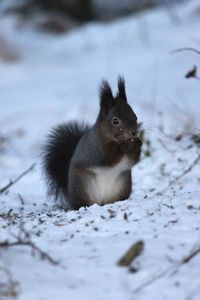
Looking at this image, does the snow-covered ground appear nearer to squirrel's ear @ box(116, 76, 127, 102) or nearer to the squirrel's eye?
the squirrel's eye

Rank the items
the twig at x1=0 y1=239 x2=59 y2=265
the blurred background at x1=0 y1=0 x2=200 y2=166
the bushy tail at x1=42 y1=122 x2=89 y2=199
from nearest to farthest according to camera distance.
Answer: the twig at x1=0 y1=239 x2=59 y2=265, the bushy tail at x1=42 y1=122 x2=89 y2=199, the blurred background at x1=0 y1=0 x2=200 y2=166

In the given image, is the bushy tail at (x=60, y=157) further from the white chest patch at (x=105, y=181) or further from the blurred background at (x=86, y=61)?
the blurred background at (x=86, y=61)

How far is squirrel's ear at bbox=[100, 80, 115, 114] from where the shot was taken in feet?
12.8

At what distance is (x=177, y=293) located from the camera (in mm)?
2342

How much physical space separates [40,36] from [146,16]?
1.76 meters

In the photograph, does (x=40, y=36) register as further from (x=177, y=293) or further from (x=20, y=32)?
(x=177, y=293)

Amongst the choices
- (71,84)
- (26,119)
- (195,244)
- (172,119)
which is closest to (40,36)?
(71,84)

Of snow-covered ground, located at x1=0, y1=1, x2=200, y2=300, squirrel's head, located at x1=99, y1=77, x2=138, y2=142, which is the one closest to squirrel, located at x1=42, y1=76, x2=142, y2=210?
squirrel's head, located at x1=99, y1=77, x2=138, y2=142

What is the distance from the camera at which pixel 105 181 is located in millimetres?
3951

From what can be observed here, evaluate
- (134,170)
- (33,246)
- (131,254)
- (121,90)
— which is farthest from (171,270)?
(134,170)

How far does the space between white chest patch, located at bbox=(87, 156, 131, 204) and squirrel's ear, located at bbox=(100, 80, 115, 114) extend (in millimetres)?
304

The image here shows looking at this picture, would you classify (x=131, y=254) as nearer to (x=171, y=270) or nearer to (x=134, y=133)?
(x=171, y=270)

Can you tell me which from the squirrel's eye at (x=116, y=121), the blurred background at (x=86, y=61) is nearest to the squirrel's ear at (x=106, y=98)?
the squirrel's eye at (x=116, y=121)

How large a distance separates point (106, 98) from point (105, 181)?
0.46 m
